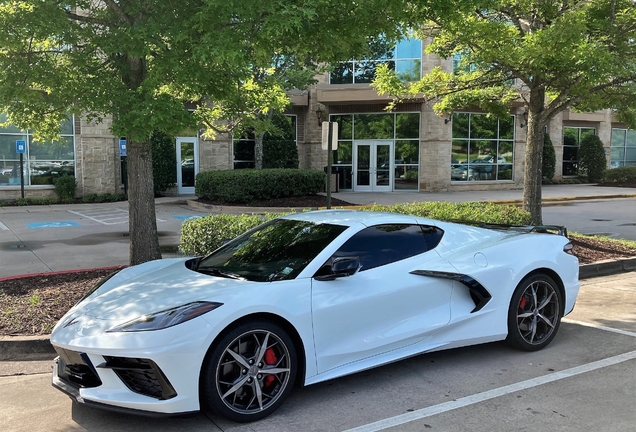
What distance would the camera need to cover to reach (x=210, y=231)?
8125mm

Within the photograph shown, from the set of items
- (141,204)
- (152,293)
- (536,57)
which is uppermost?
(536,57)

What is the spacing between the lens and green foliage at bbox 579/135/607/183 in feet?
105

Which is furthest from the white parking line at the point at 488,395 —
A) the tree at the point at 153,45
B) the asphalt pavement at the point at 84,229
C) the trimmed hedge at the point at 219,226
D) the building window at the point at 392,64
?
the building window at the point at 392,64

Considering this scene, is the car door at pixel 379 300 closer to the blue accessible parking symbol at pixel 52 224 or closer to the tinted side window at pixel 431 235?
the tinted side window at pixel 431 235

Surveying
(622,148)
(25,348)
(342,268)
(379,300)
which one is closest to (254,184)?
(25,348)

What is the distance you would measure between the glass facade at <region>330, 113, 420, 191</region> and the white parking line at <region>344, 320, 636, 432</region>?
2036 centimetres

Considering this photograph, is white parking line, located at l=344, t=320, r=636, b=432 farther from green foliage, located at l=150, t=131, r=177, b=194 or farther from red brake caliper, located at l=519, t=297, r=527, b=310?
green foliage, located at l=150, t=131, r=177, b=194

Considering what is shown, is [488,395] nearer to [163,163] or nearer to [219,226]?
[219,226]

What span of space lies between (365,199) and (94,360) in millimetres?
17667

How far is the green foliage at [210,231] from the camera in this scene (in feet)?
26.5

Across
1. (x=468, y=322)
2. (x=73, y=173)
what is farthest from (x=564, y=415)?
(x=73, y=173)

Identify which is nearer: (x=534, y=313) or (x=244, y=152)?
(x=534, y=313)

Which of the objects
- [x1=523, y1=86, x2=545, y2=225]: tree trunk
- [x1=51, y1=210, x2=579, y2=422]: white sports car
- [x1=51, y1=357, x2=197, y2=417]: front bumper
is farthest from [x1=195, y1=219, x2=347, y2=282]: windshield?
[x1=523, y1=86, x2=545, y2=225]: tree trunk

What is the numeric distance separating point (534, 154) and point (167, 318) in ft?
30.0
